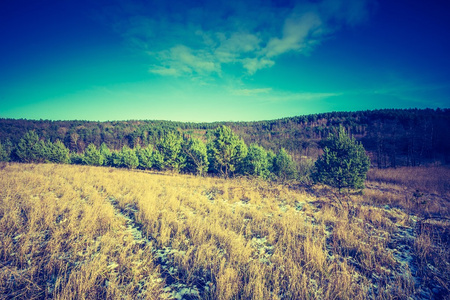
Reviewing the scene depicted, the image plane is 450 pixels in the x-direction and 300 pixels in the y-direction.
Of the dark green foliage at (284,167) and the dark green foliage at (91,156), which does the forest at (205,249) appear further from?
the dark green foliage at (91,156)

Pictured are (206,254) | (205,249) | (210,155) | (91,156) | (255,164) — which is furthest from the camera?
(91,156)

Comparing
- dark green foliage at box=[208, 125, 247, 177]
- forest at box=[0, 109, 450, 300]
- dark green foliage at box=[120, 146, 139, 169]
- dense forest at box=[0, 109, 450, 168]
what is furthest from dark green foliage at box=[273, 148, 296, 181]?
dark green foliage at box=[120, 146, 139, 169]

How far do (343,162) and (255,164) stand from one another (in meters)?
9.91

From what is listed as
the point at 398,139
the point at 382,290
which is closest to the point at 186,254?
the point at 382,290

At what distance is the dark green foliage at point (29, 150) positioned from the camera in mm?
26064

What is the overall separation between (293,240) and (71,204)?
25.3 ft

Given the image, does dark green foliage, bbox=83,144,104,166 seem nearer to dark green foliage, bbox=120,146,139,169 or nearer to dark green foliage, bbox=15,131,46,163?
dark green foliage, bbox=120,146,139,169

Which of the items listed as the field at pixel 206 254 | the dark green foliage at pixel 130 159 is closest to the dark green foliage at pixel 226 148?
the field at pixel 206 254

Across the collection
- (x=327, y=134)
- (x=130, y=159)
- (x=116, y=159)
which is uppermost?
(x=327, y=134)

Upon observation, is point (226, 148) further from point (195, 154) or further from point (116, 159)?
point (116, 159)

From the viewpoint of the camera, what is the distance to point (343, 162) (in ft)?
36.6

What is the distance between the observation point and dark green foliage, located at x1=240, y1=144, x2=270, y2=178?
20.0 meters

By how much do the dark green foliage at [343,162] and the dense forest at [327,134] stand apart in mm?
27813

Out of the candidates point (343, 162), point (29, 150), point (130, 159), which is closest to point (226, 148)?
point (343, 162)
